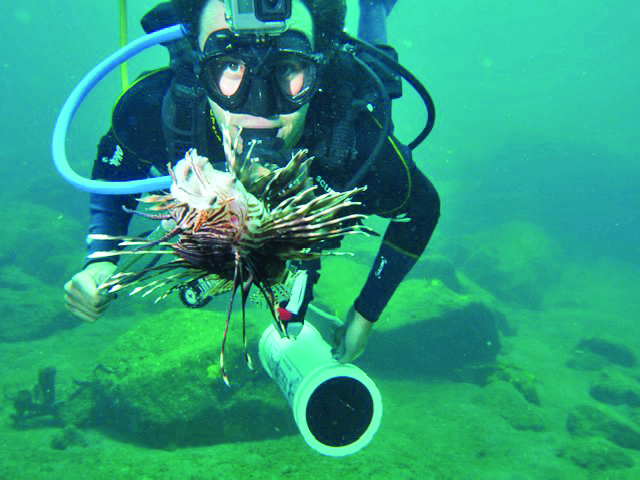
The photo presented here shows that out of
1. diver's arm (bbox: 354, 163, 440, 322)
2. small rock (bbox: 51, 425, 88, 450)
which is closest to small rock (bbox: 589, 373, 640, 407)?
diver's arm (bbox: 354, 163, 440, 322)

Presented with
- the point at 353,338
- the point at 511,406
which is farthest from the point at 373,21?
the point at 511,406

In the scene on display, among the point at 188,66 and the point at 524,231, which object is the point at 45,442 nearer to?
the point at 188,66

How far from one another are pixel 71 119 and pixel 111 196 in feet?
2.03

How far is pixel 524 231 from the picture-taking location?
68.9 ft

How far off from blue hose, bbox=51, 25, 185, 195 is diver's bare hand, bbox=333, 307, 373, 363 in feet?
6.25

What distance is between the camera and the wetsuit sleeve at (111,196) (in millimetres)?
3012

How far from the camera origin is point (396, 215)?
3217 millimetres

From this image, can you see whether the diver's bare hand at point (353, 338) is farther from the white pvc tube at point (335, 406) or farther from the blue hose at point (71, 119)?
the blue hose at point (71, 119)

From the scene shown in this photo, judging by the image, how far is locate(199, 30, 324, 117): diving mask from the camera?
6.81 ft

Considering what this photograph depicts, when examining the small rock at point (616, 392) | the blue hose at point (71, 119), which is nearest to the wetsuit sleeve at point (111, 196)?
the blue hose at point (71, 119)

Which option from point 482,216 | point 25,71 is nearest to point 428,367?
point 482,216

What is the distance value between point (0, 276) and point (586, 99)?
220 ft

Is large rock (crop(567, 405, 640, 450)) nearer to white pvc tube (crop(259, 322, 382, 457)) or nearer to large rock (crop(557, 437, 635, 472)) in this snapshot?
large rock (crop(557, 437, 635, 472))

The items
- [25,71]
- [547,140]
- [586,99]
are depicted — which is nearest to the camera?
[547,140]
